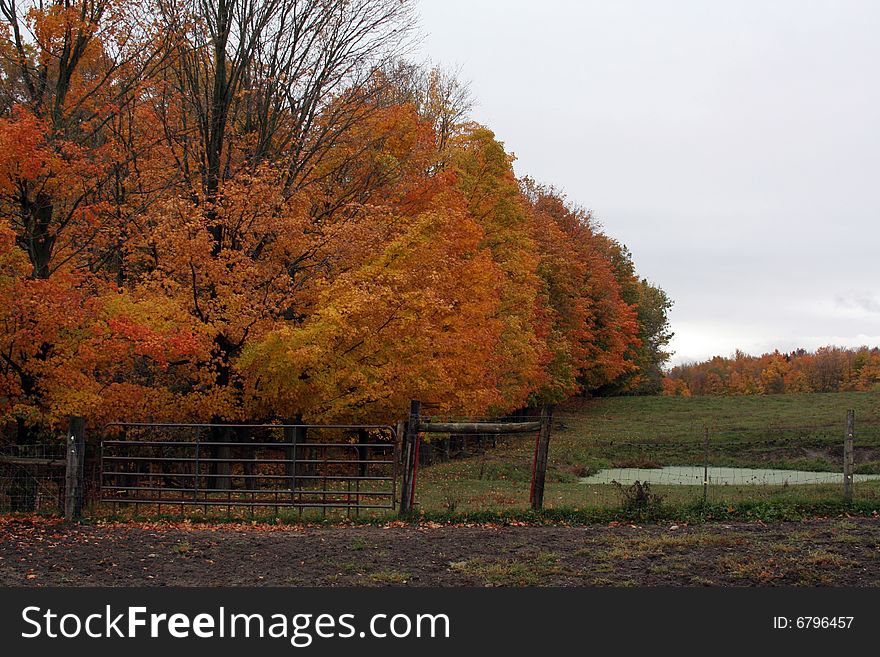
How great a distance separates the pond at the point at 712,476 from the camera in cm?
2177

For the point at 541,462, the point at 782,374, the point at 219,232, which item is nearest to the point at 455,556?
the point at 541,462

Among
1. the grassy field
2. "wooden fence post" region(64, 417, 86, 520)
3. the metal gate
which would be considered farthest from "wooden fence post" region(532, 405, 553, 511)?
"wooden fence post" region(64, 417, 86, 520)

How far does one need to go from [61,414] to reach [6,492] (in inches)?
86.7

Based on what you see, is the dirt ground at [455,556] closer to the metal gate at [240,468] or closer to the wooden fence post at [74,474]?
the wooden fence post at [74,474]

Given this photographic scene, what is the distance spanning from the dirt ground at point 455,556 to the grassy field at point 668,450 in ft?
7.32

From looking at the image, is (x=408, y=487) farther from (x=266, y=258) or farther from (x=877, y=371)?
(x=877, y=371)

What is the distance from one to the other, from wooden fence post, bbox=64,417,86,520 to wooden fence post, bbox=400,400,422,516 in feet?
18.2

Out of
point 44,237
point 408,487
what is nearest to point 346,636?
point 408,487

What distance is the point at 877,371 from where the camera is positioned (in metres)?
81.4

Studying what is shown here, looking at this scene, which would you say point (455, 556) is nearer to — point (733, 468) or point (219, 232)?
point (219, 232)

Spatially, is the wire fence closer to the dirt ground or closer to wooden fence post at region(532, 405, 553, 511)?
wooden fence post at region(532, 405, 553, 511)

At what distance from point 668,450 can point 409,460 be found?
2032 centimetres

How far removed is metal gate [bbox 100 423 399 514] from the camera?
49.5ft

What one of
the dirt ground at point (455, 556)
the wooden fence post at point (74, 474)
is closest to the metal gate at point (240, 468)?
the wooden fence post at point (74, 474)
